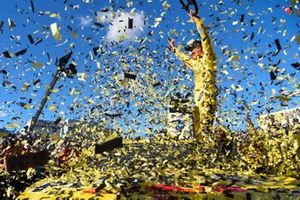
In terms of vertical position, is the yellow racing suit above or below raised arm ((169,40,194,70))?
below

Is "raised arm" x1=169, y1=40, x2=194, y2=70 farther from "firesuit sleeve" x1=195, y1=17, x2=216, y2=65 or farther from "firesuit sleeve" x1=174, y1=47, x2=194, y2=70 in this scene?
"firesuit sleeve" x1=195, y1=17, x2=216, y2=65

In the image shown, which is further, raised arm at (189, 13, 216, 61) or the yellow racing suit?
raised arm at (189, 13, 216, 61)

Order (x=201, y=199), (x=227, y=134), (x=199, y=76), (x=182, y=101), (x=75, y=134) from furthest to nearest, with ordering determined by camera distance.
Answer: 1. (x=75, y=134)
2. (x=182, y=101)
3. (x=199, y=76)
4. (x=227, y=134)
5. (x=201, y=199)

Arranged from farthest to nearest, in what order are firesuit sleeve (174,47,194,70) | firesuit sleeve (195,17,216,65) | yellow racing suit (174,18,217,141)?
firesuit sleeve (174,47,194,70), firesuit sleeve (195,17,216,65), yellow racing suit (174,18,217,141)

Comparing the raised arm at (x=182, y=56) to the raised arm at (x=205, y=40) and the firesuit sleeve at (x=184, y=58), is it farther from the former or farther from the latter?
the raised arm at (x=205, y=40)

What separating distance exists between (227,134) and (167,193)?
617cm

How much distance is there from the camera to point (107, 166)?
4945mm

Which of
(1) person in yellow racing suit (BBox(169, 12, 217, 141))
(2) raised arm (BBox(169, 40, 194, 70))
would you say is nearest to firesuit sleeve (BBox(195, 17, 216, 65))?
(1) person in yellow racing suit (BBox(169, 12, 217, 141))

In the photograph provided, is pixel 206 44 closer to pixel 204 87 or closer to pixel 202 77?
pixel 202 77

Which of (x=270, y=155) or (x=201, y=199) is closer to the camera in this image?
(x=201, y=199)

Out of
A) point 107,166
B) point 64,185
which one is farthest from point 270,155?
point 64,185

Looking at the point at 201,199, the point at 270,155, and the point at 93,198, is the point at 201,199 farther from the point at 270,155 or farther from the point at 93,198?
the point at 270,155

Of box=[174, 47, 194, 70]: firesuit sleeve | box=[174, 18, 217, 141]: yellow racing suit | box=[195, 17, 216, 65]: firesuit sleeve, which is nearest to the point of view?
box=[174, 18, 217, 141]: yellow racing suit

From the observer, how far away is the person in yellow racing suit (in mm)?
9945
